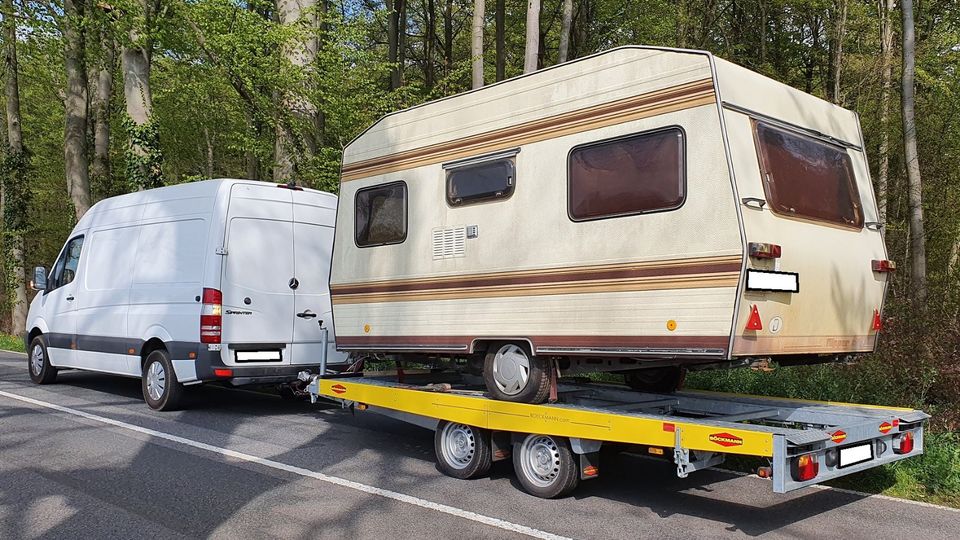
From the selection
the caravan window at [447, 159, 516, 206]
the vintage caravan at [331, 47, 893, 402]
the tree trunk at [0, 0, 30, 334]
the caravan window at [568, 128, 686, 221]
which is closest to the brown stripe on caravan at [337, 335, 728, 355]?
the vintage caravan at [331, 47, 893, 402]

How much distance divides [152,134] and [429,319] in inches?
442

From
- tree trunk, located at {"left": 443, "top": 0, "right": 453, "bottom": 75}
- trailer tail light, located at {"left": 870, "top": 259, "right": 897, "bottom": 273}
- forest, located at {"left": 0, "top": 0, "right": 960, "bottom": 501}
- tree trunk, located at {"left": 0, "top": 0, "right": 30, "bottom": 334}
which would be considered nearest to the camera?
trailer tail light, located at {"left": 870, "top": 259, "right": 897, "bottom": 273}

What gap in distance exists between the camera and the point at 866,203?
6281mm

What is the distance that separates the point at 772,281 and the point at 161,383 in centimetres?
734

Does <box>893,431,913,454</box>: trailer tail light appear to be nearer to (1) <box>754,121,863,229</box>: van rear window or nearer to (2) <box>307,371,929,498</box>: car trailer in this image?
(2) <box>307,371,929,498</box>: car trailer

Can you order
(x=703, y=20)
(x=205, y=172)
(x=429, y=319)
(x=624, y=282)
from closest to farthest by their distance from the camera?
(x=624, y=282) → (x=429, y=319) → (x=703, y=20) → (x=205, y=172)

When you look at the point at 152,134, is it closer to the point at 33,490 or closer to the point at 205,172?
the point at 33,490

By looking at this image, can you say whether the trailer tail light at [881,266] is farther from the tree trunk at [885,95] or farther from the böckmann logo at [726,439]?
the tree trunk at [885,95]

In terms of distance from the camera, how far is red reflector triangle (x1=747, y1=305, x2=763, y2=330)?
4961 millimetres

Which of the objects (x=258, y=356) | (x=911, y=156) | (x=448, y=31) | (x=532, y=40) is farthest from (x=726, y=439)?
(x=448, y=31)

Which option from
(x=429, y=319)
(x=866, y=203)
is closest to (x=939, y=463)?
(x=866, y=203)

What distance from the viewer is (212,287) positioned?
8734mm

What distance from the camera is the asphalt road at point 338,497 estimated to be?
5.04 m

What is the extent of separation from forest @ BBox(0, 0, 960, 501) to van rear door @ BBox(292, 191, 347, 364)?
4353 mm
